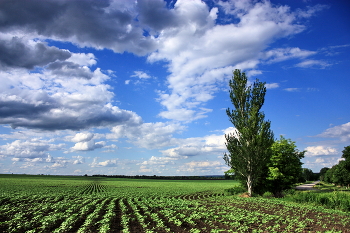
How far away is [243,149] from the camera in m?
A: 35.2

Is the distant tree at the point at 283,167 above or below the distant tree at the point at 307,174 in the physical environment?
above

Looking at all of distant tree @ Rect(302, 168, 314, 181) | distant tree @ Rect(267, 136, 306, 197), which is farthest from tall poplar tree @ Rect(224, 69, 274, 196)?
distant tree @ Rect(302, 168, 314, 181)

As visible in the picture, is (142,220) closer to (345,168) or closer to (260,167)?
(260,167)

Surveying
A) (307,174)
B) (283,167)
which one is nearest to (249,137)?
(283,167)

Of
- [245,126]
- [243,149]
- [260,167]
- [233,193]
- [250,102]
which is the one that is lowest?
[233,193]

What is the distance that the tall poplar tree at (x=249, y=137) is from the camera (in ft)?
114

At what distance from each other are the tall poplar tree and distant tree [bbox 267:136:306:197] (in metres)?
1.87

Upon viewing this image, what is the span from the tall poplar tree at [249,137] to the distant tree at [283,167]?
1870 mm

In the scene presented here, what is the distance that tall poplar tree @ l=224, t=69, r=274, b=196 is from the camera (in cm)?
3462

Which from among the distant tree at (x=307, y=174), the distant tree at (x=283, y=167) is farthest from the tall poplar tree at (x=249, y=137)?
the distant tree at (x=307, y=174)

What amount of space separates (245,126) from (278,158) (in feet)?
25.7

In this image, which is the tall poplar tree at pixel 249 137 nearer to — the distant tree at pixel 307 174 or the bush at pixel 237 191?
the bush at pixel 237 191

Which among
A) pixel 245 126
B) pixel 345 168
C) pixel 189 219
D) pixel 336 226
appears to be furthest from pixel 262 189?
pixel 345 168

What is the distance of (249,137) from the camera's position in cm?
3534
